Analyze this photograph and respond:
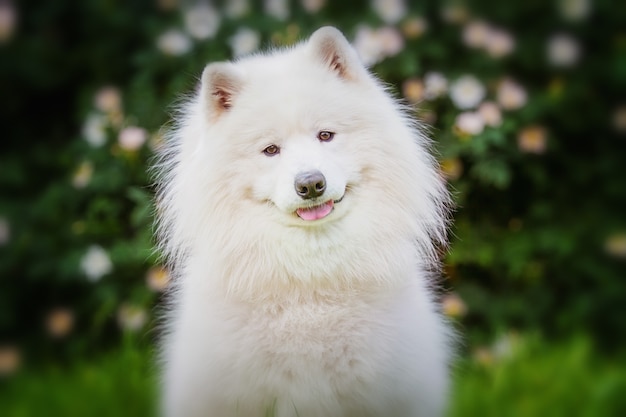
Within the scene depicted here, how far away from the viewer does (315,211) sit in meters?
2.12

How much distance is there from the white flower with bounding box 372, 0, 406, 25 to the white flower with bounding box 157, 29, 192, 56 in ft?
3.33

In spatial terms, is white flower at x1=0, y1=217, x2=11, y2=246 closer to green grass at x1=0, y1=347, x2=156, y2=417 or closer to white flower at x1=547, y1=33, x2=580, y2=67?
green grass at x1=0, y1=347, x2=156, y2=417

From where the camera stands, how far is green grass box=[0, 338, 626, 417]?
123 inches

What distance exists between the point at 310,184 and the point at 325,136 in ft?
0.69

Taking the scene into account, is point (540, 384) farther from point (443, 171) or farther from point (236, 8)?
point (236, 8)

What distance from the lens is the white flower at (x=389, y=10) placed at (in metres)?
3.90

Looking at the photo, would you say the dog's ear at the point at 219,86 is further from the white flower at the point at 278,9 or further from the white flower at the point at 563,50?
the white flower at the point at 563,50

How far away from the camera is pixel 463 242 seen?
3750 millimetres

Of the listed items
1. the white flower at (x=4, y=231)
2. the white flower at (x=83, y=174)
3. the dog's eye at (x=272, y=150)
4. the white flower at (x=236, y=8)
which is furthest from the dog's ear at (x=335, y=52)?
the white flower at (x=4, y=231)

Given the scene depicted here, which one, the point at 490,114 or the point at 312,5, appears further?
the point at 312,5

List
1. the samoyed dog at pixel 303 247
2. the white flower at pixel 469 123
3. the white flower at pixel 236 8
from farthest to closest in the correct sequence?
the white flower at pixel 236 8
the white flower at pixel 469 123
the samoyed dog at pixel 303 247

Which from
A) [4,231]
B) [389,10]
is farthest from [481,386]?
[4,231]

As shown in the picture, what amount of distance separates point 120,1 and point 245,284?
2.64 m

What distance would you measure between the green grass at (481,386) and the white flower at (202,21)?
5.44 feet
